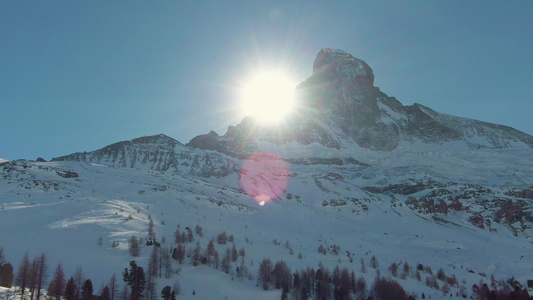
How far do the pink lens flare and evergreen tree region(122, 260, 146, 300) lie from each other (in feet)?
191

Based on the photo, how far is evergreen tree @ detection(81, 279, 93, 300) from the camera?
3403 centimetres

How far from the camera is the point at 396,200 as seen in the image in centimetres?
12875

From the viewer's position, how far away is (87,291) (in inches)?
1344

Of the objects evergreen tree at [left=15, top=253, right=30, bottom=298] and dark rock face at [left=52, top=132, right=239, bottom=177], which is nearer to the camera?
evergreen tree at [left=15, top=253, right=30, bottom=298]

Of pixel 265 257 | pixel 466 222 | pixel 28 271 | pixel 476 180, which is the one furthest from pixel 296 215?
pixel 476 180

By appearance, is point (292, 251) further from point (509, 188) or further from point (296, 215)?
point (509, 188)

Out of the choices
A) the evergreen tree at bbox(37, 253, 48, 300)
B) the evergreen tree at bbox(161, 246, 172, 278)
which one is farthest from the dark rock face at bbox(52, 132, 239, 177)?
the evergreen tree at bbox(37, 253, 48, 300)

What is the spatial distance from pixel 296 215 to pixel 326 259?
29790 mm

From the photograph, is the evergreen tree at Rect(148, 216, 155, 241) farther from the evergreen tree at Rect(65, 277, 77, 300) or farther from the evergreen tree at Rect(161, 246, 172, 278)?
the evergreen tree at Rect(65, 277, 77, 300)

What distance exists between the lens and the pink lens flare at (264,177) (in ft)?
377

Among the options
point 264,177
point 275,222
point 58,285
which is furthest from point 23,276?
point 264,177

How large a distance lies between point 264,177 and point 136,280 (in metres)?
109

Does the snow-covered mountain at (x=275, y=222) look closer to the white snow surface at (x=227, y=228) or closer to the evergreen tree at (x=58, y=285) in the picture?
the white snow surface at (x=227, y=228)

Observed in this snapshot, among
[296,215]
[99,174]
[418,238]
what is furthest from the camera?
[99,174]
